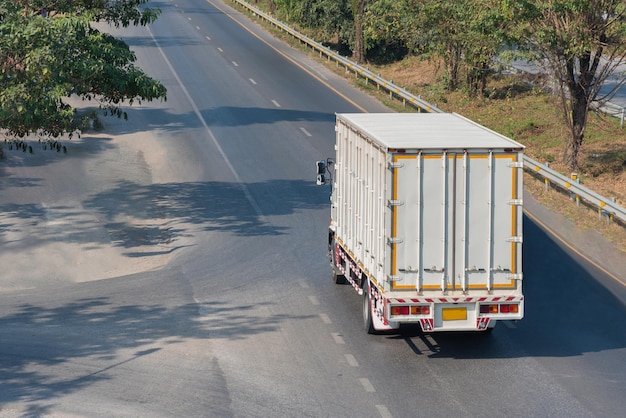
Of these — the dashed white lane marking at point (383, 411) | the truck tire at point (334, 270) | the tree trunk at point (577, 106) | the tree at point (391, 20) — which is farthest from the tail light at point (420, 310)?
the tree at point (391, 20)

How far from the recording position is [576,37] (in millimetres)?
29141

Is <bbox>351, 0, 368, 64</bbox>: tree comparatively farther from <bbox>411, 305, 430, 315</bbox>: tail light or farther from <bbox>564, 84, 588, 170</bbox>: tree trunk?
<bbox>411, 305, 430, 315</bbox>: tail light

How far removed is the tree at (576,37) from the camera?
28.8m

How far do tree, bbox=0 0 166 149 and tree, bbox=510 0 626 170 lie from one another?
11795mm

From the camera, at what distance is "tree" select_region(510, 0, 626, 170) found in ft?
94.6

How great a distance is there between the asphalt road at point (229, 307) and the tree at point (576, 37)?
656 cm

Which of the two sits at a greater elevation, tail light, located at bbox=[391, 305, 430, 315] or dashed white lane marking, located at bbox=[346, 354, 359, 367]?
tail light, located at bbox=[391, 305, 430, 315]

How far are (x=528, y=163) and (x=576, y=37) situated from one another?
13.0 feet

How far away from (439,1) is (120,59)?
19.7 m

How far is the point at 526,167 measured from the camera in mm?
30219

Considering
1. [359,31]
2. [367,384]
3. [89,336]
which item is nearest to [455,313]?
[367,384]

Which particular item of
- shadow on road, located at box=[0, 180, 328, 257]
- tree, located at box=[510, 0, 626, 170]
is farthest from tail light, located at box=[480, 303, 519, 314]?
tree, located at box=[510, 0, 626, 170]

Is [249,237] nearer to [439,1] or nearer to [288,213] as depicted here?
[288,213]

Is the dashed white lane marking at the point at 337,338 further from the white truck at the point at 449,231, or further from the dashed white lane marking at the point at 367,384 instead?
the dashed white lane marking at the point at 367,384
